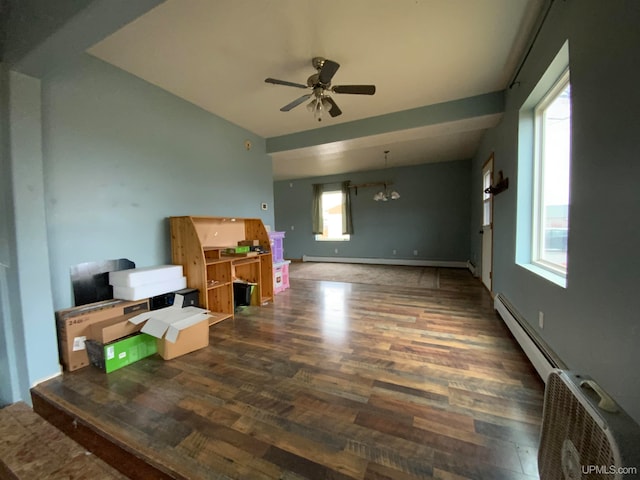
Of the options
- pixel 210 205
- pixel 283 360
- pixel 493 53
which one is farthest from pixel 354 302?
pixel 493 53

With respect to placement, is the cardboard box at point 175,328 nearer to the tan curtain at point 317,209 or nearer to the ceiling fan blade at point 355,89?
the ceiling fan blade at point 355,89

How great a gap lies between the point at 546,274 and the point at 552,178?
798 millimetres

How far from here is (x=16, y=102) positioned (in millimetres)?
1586

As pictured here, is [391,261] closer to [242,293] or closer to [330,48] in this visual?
[242,293]

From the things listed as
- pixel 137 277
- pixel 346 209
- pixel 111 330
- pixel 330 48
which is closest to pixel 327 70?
pixel 330 48

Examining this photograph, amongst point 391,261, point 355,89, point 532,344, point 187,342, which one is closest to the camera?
point 532,344

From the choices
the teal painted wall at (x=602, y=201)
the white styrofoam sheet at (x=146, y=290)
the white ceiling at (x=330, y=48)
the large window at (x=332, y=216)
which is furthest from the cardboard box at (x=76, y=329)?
the large window at (x=332, y=216)

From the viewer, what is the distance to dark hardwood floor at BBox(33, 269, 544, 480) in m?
1.11

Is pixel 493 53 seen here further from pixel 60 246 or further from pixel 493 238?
pixel 60 246

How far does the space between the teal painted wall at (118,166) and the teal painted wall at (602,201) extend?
3.40m

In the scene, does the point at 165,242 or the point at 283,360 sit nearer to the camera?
the point at 283,360

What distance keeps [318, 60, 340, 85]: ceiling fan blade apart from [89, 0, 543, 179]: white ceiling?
21cm

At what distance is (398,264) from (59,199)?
245 inches

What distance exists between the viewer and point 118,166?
2.33 metres
